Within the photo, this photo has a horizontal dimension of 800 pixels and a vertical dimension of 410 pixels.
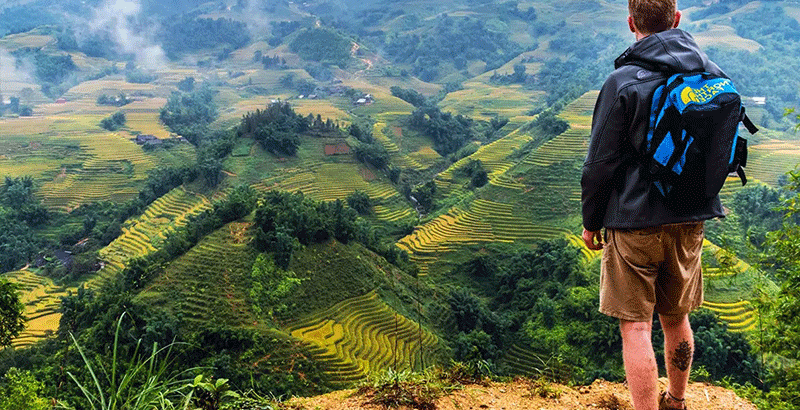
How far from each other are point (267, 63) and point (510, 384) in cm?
6783

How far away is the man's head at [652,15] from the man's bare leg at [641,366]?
1120 millimetres

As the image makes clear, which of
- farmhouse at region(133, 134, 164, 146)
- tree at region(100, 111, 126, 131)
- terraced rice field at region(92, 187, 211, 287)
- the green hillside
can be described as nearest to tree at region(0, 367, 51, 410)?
the green hillside

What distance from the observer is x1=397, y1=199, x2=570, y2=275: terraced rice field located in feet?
68.4

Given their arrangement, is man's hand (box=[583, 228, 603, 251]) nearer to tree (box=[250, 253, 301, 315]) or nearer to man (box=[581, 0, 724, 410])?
man (box=[581, 0, 724, 410])

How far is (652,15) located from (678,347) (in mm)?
1319

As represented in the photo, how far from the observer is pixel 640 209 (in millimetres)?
2016

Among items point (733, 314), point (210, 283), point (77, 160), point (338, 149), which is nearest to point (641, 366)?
point (210, 283)

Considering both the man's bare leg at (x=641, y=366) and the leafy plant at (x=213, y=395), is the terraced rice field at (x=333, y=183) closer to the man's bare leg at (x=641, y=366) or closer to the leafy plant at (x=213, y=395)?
the leafy plant at (x=213, y=395)

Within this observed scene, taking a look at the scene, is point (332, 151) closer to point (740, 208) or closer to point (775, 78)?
point (740, 208)

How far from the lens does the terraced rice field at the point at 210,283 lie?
455 inches

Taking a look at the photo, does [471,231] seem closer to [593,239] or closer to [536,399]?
[536,399]

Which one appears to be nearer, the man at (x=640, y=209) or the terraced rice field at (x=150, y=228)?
the man at (x=640, y=209)

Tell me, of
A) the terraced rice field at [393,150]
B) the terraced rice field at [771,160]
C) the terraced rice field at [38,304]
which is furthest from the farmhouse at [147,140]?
the terraced rice field at [771,160]

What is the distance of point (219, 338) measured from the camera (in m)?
10.3
